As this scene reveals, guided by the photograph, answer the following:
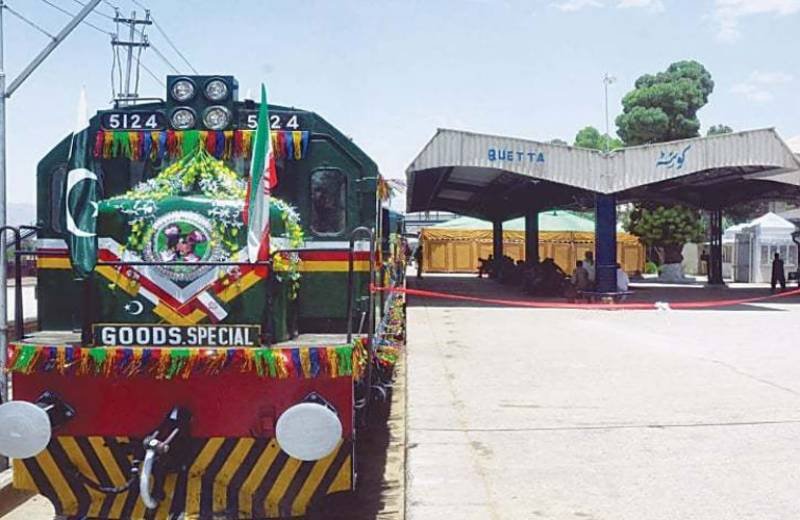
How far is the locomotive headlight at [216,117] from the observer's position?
575 centimetres

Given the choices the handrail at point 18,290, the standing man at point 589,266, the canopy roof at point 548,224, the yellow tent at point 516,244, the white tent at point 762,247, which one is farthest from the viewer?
the canopy roof at point 548,224

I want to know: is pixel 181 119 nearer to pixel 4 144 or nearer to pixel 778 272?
pixel 4 144

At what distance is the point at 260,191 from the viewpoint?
457 cm

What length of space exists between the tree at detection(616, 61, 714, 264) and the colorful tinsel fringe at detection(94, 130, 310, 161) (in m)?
33.1

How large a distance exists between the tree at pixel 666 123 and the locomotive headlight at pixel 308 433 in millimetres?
34307

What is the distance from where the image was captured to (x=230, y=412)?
4.86 m

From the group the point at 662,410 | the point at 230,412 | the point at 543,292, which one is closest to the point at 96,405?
the point at 230,412

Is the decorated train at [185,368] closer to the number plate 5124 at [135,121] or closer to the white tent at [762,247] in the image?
the number plate 5124 at [135,121]

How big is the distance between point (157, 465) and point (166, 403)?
0.36 metres

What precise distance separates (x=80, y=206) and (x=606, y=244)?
18769 millimetres

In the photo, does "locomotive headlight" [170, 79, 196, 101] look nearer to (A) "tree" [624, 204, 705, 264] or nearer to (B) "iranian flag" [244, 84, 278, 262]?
(B) "iranian flag" [244, 84, 278, 262]

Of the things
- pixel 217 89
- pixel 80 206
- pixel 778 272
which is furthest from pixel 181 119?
pixel 778 272

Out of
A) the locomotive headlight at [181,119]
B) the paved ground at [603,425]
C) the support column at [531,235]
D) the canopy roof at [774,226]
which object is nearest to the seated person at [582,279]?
the paved ground at [603,425]

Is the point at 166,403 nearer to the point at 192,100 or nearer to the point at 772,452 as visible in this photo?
the point at 192,100
